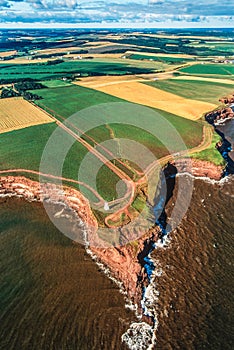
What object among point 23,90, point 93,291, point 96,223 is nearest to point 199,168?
point 96,223

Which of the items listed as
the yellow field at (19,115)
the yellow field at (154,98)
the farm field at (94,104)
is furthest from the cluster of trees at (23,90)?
the yellow field at (154,98)

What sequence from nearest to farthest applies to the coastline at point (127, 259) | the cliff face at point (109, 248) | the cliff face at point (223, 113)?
the coastline at point (127, 259)
the cliff face at point (109, 248)
the cliff face at point (223, 113)

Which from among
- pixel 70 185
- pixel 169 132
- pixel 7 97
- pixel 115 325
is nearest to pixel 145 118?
pixel 169 132

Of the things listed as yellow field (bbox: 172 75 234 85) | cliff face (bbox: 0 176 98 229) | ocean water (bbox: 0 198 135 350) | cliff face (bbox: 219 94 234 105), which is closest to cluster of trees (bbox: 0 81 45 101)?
cliff face (bbox: 0 176 98 229)

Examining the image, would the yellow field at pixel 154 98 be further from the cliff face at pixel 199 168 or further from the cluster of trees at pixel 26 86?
the cliff face at pixel 199 168

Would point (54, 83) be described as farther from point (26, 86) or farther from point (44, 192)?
point (44, 192)
